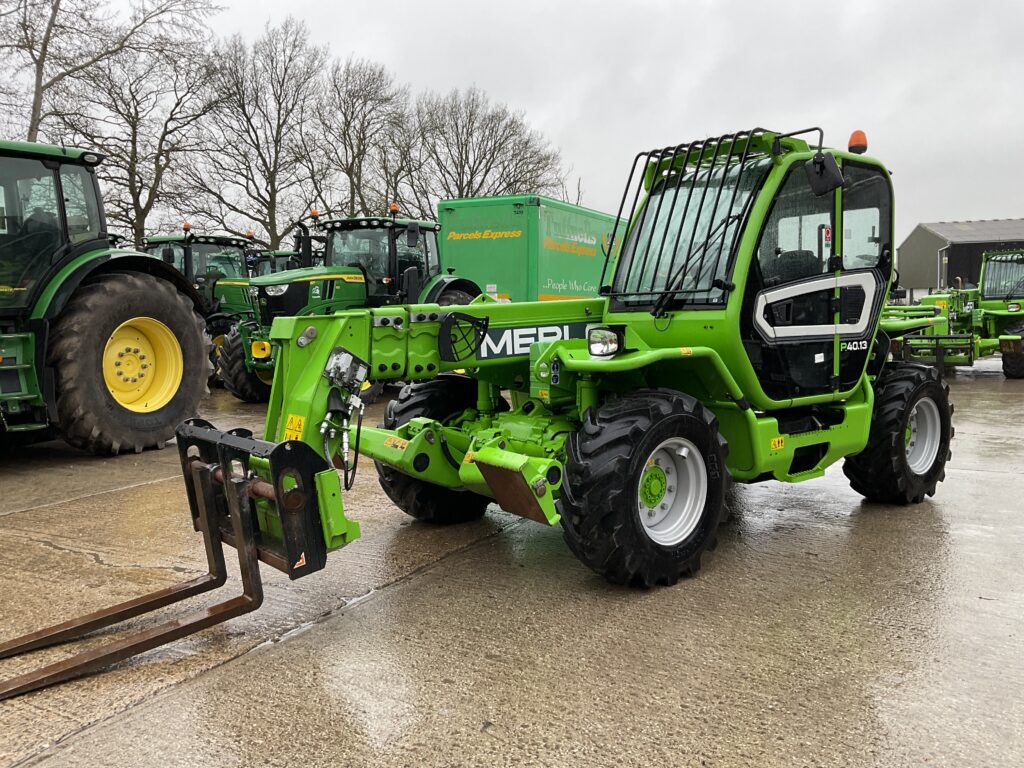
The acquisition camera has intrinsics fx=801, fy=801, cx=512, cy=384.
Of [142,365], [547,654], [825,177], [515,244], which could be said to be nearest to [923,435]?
[825,177]

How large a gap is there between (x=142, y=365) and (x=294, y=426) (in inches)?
193

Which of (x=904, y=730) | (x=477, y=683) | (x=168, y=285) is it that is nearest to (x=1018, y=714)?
(x=904, y=730)

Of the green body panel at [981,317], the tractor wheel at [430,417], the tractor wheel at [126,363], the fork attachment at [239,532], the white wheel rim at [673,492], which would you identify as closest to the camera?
the fork attachment at [239,532]

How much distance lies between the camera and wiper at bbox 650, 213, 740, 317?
4328 mm

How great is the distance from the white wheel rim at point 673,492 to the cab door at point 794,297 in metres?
0.72

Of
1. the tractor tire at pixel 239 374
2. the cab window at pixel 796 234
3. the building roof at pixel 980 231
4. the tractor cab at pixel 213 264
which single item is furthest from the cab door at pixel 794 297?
the building roof at pixel 980 231


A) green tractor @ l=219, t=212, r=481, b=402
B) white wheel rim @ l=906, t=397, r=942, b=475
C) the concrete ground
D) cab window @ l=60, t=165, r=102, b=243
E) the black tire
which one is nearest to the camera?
the concrete ground

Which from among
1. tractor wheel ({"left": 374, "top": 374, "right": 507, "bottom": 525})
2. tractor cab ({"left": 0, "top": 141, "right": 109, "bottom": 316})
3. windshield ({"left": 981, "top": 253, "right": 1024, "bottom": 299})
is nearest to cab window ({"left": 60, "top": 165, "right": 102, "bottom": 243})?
tractor cab ({"left": 0, "top": 141, "right": 109, "bottom": 316})

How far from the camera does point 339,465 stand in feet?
12.0

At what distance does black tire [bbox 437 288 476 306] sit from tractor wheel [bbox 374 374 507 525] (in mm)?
6098

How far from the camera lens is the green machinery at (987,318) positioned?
14.0 meters

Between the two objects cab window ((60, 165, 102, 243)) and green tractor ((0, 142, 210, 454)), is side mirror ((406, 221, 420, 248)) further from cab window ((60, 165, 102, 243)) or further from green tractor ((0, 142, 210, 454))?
cab window ((60, 165, 102, 243))

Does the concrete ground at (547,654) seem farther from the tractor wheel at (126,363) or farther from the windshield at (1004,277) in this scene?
the windshield at (1004,277)

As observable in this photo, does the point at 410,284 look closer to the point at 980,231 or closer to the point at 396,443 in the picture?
the point at 396,443
